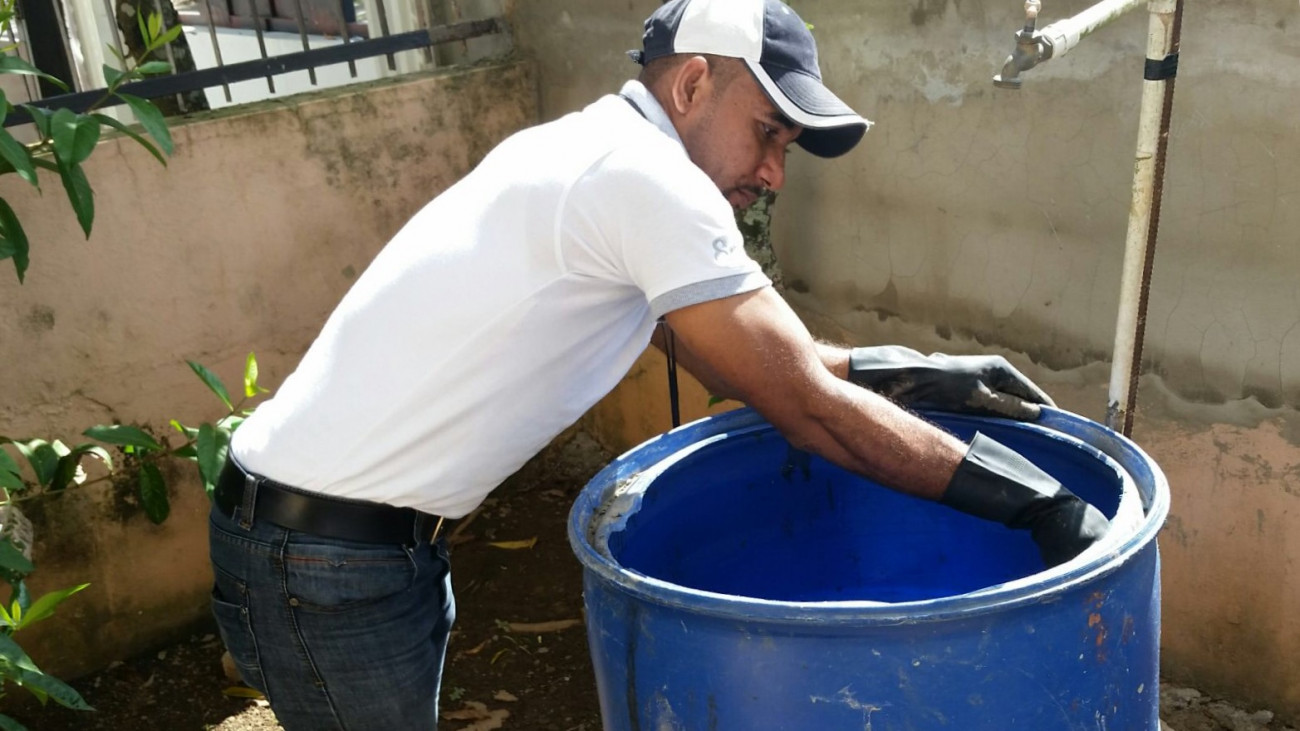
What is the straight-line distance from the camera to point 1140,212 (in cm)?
183

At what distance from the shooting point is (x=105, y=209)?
9.95 ft

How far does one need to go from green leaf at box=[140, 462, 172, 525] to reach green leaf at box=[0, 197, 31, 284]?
0.54 m

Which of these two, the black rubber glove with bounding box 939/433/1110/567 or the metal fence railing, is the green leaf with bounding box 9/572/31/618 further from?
the black rubber glove with bounding box 939/433/1110/567

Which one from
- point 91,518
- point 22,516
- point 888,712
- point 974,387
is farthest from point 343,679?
point 91,518

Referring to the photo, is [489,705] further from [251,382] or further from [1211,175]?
[1211,175]

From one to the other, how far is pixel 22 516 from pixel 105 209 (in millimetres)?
720

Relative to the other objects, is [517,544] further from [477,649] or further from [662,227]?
[662,227]

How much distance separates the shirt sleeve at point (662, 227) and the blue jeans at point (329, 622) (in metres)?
0.57

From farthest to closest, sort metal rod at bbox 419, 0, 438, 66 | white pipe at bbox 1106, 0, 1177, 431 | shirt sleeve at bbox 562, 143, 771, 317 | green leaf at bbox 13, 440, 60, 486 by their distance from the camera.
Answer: metal rod at bbox 419, 0, 438, 66 → green leaf at bbox 13, 440, 60, 486 → white pipe at bbox 1106, 0, 1177, 431 → shirt sleeve at bbox 562, 143, 771, 317

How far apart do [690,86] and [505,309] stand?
1.39 ft

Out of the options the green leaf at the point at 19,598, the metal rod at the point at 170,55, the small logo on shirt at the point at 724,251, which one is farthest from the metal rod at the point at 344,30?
the small logo on shirt at the point at 724,251

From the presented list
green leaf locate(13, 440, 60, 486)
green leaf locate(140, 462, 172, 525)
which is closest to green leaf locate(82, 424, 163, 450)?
green leaf locate(13, 440, 60, 486)

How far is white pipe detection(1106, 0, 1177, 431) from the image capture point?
1.77 metres

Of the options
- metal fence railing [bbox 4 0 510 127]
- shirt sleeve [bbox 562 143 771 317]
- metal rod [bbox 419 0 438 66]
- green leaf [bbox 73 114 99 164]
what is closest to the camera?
shirt sleeve [bbox 562 143 771 317]
